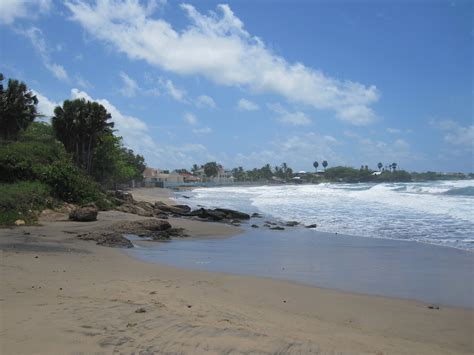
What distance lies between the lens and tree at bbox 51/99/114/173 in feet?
111

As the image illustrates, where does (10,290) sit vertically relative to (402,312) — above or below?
above

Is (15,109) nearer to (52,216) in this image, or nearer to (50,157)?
(50,157)

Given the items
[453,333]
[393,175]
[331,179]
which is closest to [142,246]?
[453,333]

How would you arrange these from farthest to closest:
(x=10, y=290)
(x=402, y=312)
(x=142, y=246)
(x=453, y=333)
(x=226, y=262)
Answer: (x=142, y=246), (x=226, y=262), (x=402, y=312), (x=10, y=290), (x=453, y=333)

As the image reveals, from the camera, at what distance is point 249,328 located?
197 inches

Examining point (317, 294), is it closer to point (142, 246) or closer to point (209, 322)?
point (209, 322)

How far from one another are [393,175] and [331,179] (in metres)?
33.7

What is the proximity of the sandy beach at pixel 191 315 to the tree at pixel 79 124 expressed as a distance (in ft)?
88.1

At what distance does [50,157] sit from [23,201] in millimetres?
6821

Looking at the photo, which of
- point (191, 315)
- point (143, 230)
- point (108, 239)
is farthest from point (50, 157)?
point (191, 315)

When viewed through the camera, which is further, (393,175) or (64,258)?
(393,175)

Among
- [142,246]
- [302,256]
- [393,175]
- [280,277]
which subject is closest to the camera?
[280,277]

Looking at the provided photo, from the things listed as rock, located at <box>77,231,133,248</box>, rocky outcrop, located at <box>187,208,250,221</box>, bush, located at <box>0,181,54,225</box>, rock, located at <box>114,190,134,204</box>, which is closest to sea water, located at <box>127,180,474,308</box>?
rock, located at <box>77,231,133,248</box>

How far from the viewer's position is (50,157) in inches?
879
